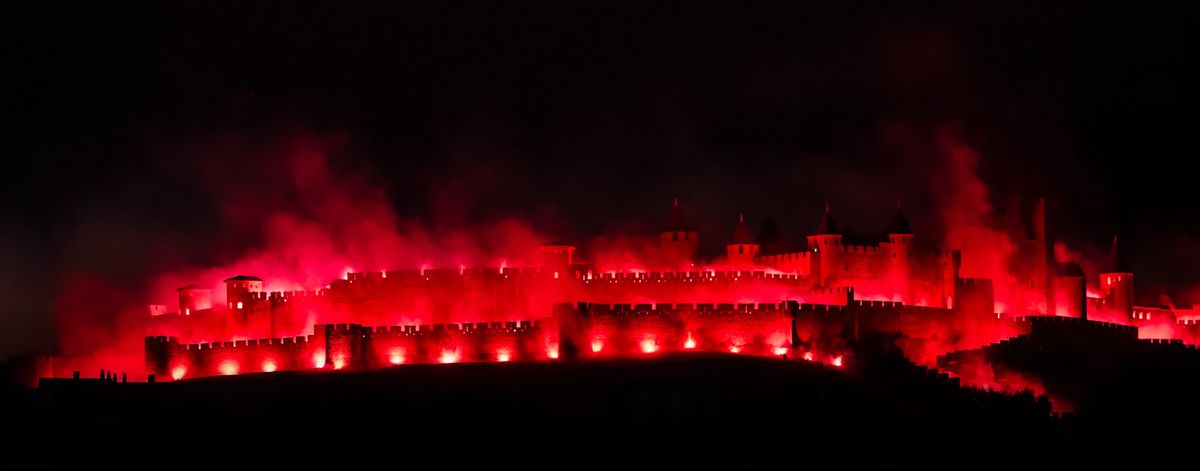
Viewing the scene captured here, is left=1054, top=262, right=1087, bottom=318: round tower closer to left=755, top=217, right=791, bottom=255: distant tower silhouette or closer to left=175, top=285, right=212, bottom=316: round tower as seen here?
left=755, top=217, right=791, bottom=255: distant tower silhouette

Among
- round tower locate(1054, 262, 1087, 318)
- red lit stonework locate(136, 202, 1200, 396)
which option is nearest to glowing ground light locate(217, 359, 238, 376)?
red lit stonework locate(136, 202, 1200, 396)

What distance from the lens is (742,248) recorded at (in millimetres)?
70688

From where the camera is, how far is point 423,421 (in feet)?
172

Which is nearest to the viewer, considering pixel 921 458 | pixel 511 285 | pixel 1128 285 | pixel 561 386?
pixel 921 458

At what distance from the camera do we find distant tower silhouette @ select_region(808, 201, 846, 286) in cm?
6606

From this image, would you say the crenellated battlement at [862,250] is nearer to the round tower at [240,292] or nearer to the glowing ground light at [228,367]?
the round tower at [240,292]

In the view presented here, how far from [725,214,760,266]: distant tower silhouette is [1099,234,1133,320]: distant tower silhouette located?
15615 mm

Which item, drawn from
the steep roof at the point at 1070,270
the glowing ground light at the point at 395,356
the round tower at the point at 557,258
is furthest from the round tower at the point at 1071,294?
the glowing ground light at the point at 395,356

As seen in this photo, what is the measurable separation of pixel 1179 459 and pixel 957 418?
23.2ft

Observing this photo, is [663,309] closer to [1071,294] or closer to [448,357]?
[448,357]

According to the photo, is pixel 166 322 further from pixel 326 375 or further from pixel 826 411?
pixel 826 411

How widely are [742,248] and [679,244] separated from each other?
9.14 ft

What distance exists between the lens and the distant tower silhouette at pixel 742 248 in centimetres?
7031

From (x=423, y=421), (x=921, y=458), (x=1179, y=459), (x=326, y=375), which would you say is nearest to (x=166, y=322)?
(x=326, y=375)
